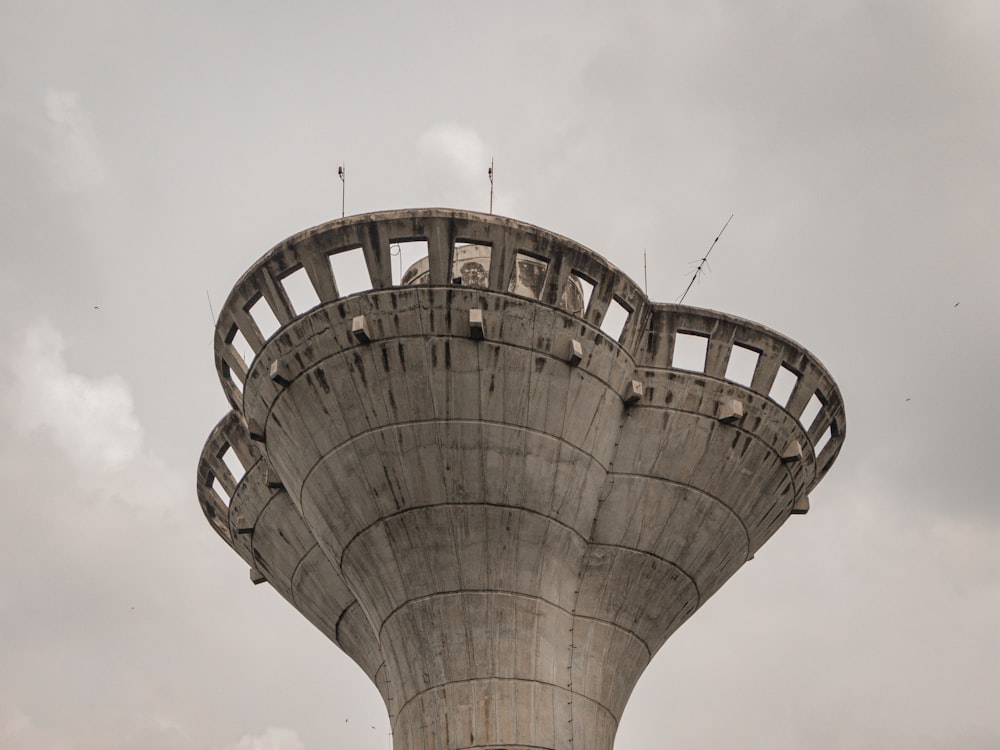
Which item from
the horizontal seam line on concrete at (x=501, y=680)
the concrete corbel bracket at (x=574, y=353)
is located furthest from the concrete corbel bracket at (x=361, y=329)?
the horizontal seam line on concrete at (x=501, y=680)

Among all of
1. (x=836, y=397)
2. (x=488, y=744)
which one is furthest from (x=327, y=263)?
(x=836, y=397)

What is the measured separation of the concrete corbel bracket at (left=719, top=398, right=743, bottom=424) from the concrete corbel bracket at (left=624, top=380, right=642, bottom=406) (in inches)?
64.3

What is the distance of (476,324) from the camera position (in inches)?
850

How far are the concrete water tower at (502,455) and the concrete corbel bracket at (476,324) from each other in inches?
1.1

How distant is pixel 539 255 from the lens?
22.4 metres

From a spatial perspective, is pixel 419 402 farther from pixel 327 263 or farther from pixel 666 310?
pixel 666 310

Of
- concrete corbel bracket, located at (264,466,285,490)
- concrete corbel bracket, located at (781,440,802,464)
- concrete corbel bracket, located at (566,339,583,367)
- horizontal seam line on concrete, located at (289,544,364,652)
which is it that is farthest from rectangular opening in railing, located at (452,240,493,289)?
concrete corbel bracket, located at (781,440,802,464)

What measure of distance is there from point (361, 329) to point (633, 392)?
5150mm

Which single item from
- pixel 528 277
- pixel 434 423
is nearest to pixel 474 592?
pixel 434 423

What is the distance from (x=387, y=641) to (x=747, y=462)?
7.50m

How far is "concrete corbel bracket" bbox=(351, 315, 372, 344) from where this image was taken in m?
21.7

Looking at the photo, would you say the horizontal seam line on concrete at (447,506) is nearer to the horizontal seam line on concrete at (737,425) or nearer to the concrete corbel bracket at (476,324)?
the horizontal seam line on concrete at (737,425)

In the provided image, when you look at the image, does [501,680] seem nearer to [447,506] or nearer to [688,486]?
[447,506]

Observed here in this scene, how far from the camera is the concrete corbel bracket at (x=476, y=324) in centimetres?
2158
